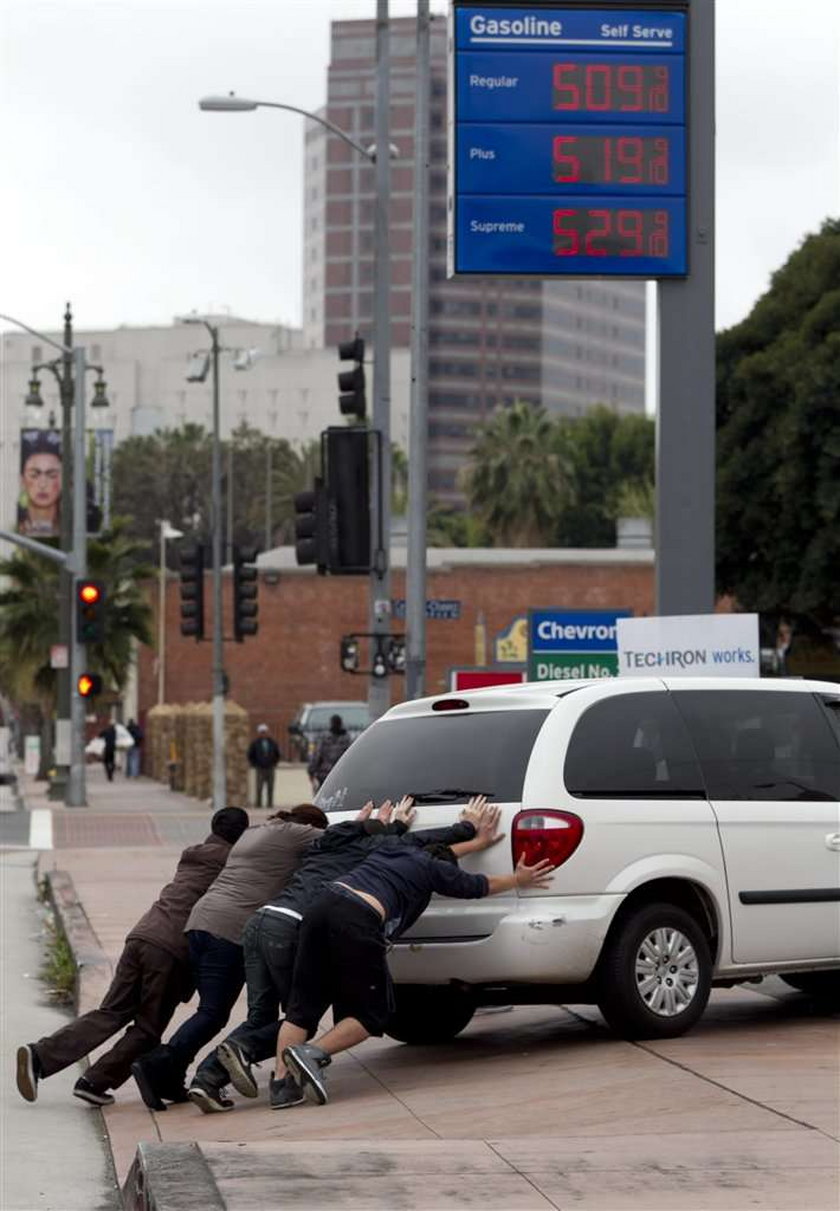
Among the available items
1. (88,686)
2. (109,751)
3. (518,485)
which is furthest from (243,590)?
(518,485)

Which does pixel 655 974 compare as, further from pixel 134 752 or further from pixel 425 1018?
pixel 134 752

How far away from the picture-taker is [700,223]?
1670 centimetres

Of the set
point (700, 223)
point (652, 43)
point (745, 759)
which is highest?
point (652, 43)

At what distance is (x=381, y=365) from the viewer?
27.9 m

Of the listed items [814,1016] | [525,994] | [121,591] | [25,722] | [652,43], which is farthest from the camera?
[25,722]

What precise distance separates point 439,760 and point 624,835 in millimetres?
1002

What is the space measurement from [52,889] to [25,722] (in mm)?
89711

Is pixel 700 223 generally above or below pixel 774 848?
above

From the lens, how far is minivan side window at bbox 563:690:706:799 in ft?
36.4

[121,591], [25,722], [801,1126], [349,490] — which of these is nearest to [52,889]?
[349,490]

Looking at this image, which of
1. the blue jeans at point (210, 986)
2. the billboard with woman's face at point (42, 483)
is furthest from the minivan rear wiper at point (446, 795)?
the billboard with woman's face at point (42, 483)

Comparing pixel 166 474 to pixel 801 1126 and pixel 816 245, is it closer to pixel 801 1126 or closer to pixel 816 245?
pixel 816 245

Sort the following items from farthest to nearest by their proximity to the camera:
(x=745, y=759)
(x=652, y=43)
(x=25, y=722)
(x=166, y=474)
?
(x=166, y=474) < (x=25, y=722) < (x=652, y=43) < (x=745, y=759)

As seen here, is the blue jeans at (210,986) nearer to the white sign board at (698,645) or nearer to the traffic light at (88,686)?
the white sign board at (698,645)
